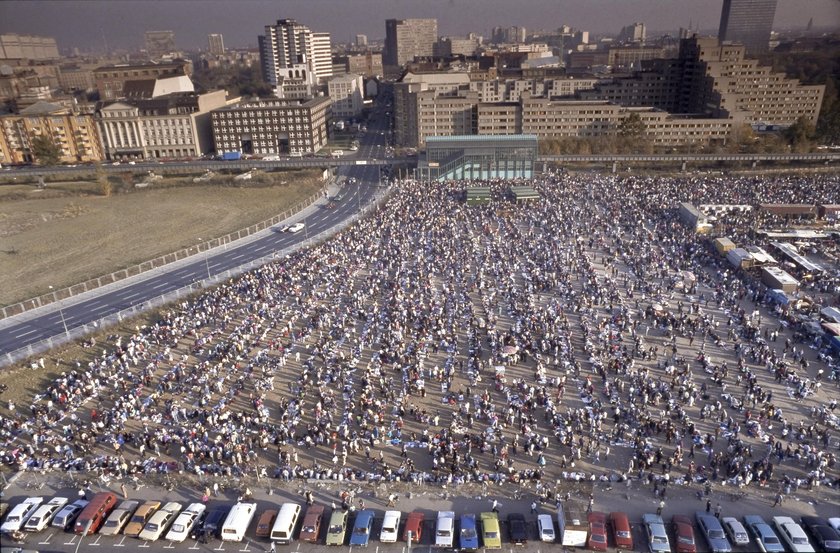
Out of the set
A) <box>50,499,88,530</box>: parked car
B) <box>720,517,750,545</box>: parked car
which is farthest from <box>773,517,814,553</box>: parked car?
<box>50,499,88,530</box>: parked car

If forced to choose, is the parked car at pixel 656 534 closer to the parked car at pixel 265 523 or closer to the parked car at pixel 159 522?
the parked car at pixel 265 523

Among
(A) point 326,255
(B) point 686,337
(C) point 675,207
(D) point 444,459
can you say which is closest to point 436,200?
(A) point 326,255

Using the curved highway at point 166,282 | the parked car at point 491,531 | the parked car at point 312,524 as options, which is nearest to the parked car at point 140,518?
the parked car at point 312,524

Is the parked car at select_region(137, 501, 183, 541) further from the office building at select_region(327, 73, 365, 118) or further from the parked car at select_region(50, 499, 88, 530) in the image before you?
the office building at select_region(327, 73, 365, 118)

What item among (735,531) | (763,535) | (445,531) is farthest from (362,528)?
(763,535)

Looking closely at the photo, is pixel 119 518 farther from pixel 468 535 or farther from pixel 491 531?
pixel 491 531
